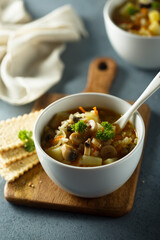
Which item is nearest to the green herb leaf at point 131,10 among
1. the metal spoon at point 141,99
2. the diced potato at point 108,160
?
the metal spoon at point 141,99

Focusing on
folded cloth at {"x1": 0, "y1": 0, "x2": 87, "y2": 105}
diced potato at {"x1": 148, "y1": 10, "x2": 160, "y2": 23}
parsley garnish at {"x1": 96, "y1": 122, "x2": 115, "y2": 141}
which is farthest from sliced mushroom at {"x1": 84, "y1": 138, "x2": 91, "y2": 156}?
diced potato at {"x1": 148, "y1": 10, "x2": 160, "y2": 23}

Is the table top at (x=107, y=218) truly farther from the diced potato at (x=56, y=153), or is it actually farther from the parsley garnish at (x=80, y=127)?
the parsley garnish at (x=80, y=127)

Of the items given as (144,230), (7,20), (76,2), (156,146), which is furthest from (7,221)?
(76,2)

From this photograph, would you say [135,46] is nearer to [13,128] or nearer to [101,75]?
[101,75]

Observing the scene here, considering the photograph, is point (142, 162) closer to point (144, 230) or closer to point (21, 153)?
point (144, 230)

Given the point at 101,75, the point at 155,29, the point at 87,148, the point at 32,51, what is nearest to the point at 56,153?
the point at 87,148

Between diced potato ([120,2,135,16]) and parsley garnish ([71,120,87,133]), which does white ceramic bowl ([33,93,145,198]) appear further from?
diced potato ([120,2,135,16])
